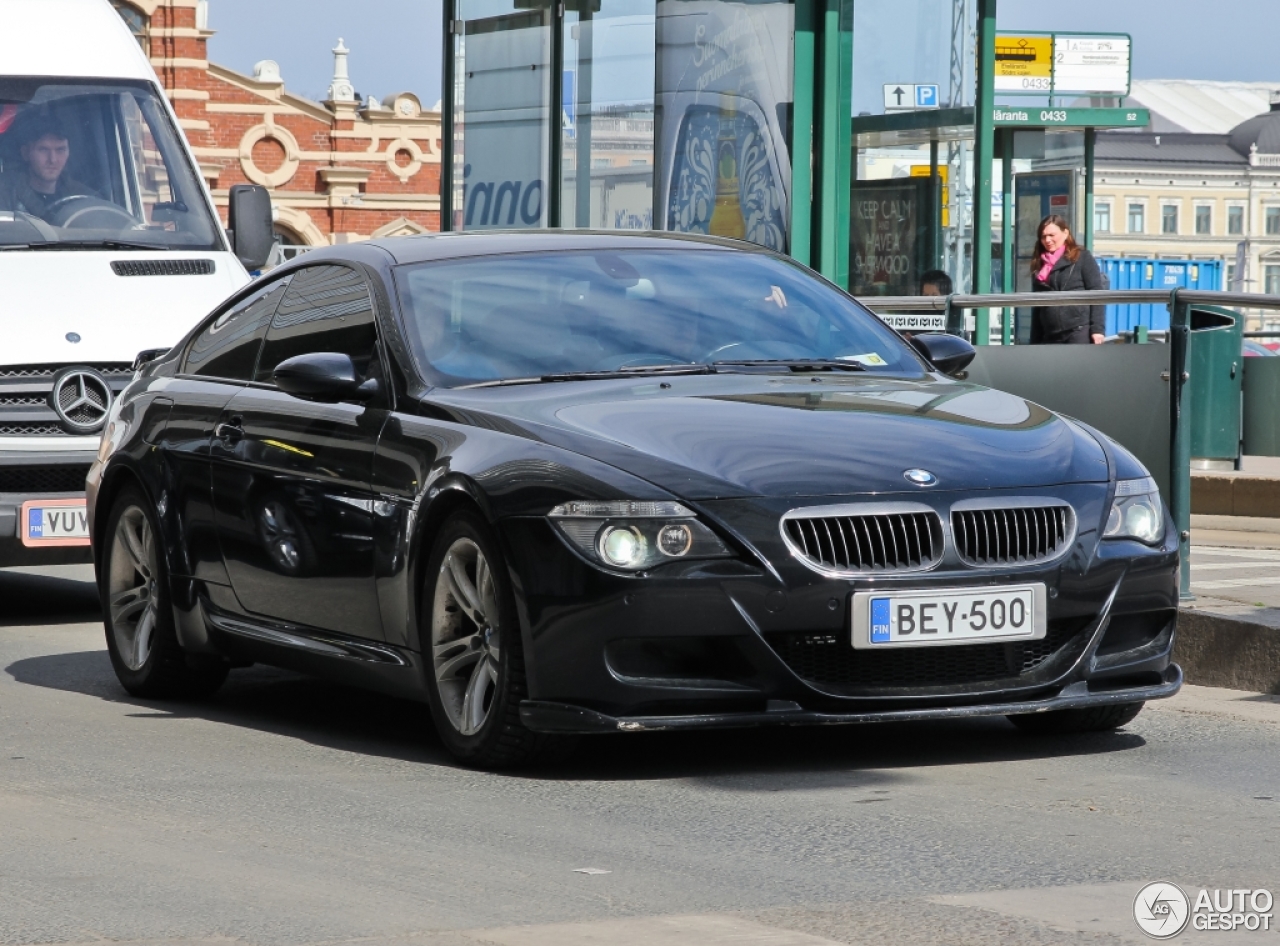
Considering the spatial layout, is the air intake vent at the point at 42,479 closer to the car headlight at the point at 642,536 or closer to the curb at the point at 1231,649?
the curb at the point at 1231,649

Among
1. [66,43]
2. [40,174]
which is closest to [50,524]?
[40,174]

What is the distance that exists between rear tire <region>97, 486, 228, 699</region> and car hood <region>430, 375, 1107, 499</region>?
1.77 metres

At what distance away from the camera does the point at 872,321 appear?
7492 millimetres

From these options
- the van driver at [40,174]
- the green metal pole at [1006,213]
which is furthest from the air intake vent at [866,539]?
the green metal pole at [1006,213]

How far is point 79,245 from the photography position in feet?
35.9

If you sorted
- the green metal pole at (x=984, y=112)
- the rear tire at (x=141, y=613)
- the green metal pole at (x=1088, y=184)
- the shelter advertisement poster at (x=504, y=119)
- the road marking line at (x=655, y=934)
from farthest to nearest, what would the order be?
the green metal pole at (x=1088, y=184) → the shelter advertisement poster at (x=504, y=119) → the green metal pole at (x=984, y=112) → the rear tire at (x=141, y=613) → the road marking line at (x=655, y=934)

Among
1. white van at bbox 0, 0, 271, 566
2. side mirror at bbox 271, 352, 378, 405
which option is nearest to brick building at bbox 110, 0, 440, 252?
white van at bbox 0, 0, 271, 566

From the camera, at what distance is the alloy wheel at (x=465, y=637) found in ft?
20.3

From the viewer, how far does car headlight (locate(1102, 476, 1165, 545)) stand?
6211 mm

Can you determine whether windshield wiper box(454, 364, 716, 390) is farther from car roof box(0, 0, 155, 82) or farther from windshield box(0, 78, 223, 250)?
car roof box(0, 0, 155, 82)

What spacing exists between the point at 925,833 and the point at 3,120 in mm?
7534

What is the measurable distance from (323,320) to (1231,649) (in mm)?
3159

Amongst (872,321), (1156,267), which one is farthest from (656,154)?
(1156,267)

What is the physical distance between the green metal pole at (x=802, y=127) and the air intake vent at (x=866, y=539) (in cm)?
885
